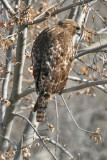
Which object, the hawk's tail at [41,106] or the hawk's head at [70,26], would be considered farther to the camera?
the hawk's head at [70,26]

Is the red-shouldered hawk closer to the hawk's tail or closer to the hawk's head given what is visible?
the hawk's tail

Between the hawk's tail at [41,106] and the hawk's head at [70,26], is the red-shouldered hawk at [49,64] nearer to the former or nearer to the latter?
the hawk's tail at [41,106]

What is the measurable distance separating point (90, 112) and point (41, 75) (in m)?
8.12

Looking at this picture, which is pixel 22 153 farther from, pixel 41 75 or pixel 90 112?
pixel 90 112

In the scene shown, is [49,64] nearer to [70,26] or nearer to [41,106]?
[41,106]

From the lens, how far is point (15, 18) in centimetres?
469

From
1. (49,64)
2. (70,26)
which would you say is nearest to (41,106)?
(49,64)

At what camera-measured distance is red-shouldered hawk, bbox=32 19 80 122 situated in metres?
4.67

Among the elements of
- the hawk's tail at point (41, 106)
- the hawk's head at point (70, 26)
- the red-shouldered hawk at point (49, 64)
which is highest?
the hawk's head at point (70, 26)

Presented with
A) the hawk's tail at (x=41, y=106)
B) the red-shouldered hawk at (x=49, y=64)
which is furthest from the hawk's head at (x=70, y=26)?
the hawk's tail at (x=41, y=106)

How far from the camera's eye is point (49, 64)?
184 inches

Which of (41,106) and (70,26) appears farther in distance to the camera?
(70,26)

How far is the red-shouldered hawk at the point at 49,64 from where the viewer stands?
15.3ft

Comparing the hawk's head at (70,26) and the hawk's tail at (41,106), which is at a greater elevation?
the hawk's head at (70,26)
